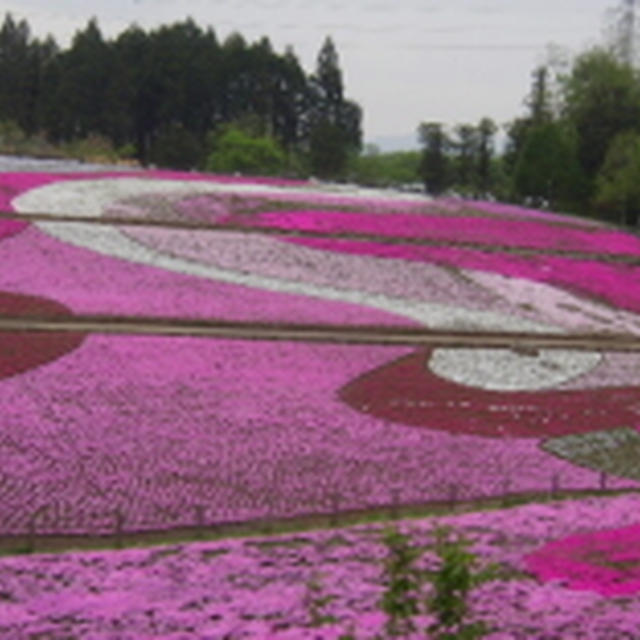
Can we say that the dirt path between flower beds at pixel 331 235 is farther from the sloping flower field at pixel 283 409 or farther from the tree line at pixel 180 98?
the tree line at pixel 180 98

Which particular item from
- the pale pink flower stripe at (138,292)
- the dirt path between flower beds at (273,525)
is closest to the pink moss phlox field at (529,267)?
the pale pink flower stripe at (138,292)

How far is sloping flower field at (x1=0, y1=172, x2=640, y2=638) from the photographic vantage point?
717 inches

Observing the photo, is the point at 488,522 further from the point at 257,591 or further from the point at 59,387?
the point at 59,387

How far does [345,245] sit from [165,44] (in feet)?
252

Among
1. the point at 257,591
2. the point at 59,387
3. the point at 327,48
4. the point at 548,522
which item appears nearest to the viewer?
the point at 257,591

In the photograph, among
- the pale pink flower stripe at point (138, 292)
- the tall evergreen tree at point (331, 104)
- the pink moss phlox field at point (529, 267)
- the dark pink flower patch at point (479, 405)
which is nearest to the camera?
the dark pink flower patch at point (479, 405)

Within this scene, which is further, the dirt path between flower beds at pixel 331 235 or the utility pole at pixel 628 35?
the utility pole at pixel 628 35

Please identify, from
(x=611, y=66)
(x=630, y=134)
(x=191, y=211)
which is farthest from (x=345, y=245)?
(x=611, y=66)

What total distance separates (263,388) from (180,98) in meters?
97.7

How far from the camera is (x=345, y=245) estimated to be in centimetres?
5744

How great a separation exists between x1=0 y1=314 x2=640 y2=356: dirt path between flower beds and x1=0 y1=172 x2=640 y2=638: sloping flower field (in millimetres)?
752

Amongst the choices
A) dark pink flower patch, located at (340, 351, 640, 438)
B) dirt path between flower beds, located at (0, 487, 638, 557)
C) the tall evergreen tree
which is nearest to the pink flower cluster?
dark pink flower patch, located at (340, 351, 640, 438)

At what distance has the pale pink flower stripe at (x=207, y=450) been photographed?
23.8 m

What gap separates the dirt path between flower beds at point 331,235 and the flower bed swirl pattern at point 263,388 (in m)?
1.37
